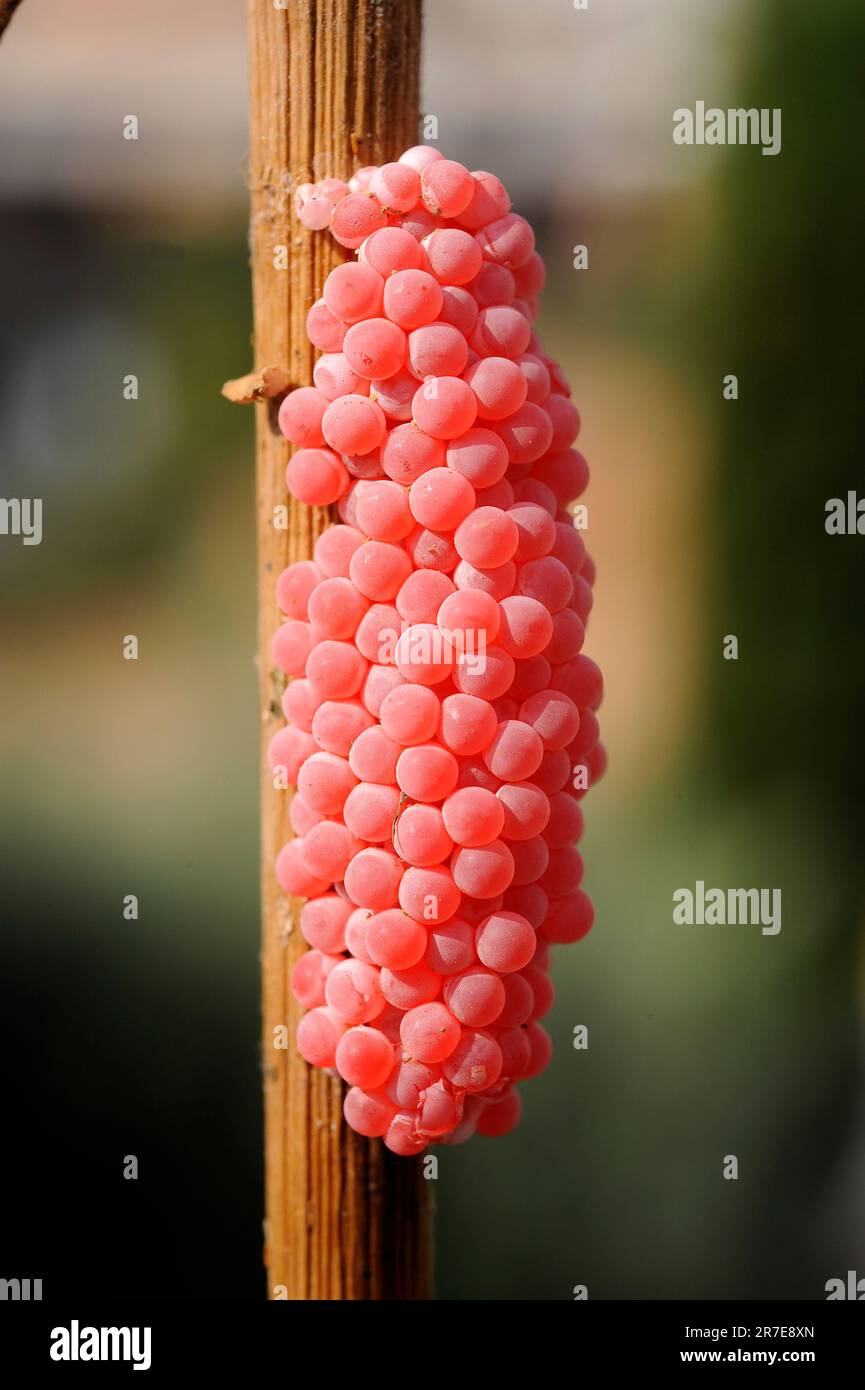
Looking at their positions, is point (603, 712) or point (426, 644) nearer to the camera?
point (426, 644)

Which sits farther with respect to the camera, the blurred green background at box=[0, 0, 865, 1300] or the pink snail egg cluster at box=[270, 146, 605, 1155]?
the blurred green background at box=[0, 0, 865, 1300]

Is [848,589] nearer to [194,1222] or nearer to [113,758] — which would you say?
[113,758]

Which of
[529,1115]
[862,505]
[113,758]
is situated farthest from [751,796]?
[113,758]

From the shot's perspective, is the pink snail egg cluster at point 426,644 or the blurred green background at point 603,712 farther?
the blurred green background at point 603,712
